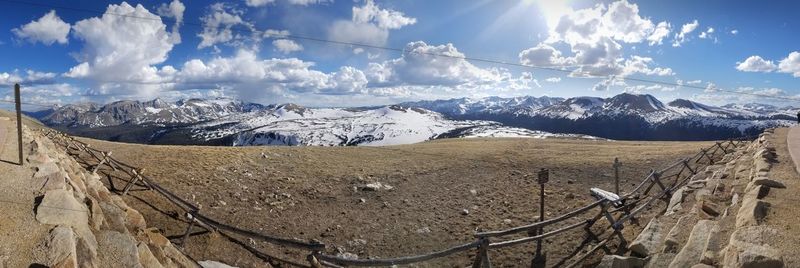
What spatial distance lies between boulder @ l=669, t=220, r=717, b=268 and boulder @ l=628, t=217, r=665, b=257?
1013 mm

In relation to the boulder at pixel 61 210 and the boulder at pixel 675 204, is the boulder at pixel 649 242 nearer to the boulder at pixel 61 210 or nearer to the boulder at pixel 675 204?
the boulder at pixel 675 204

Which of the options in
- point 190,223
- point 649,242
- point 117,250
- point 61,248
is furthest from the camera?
point 190,223

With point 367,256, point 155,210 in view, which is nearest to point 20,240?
point 155,210

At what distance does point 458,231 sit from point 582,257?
8.08 metres

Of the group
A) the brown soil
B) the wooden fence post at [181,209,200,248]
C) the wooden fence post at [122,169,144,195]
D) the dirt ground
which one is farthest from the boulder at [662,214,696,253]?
the wooden fence post at [122,169,144,195]

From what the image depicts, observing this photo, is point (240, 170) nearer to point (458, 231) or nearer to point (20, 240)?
point (458, 231)

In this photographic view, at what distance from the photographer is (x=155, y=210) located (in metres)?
19.5

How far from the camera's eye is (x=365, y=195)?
88.8 ft

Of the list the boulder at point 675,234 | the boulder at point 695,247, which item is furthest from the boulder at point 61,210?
the boulder at point 675,234

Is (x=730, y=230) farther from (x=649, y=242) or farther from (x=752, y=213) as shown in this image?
(x=649, y=242)

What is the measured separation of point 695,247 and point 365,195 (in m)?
19.0

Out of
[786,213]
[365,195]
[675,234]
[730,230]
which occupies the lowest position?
[365,195]

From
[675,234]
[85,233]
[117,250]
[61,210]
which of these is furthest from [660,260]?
[61,210]

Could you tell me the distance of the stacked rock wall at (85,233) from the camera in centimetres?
914
